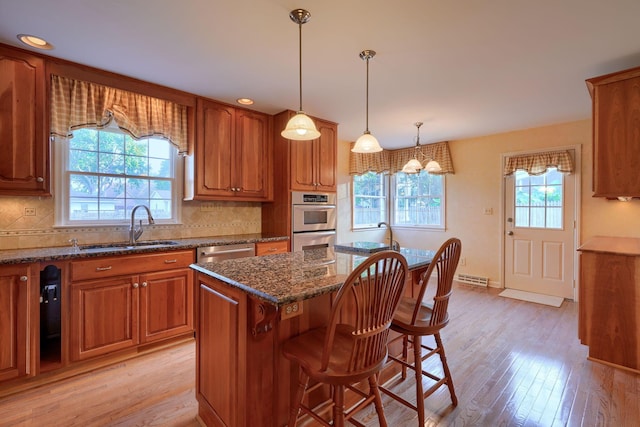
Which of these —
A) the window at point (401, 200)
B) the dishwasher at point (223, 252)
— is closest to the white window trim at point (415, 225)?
the window at point (401, 200)

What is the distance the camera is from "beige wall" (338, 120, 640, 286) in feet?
12.2

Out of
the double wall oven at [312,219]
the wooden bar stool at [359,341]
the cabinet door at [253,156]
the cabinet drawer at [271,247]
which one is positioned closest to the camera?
the wooden bar stool at [359,341]

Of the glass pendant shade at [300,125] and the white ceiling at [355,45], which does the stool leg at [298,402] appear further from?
the white ceiling at [355,45]

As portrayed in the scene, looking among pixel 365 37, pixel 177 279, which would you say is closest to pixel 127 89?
pixel 177 279

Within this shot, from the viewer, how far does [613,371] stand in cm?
231

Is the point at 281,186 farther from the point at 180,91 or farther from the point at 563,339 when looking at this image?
the point at 563,339

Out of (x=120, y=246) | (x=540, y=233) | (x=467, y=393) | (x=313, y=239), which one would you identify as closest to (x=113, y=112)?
(x=120, y=246)

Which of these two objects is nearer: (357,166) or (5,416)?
(5,416)

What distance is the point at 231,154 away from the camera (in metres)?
3.41

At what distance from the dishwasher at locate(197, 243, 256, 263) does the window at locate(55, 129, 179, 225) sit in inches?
27.7

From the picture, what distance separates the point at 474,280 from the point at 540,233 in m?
1.16

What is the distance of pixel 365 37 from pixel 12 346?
3164 millimetres

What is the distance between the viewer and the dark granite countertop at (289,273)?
1268mm

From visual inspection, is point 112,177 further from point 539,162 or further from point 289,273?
point 539,162
